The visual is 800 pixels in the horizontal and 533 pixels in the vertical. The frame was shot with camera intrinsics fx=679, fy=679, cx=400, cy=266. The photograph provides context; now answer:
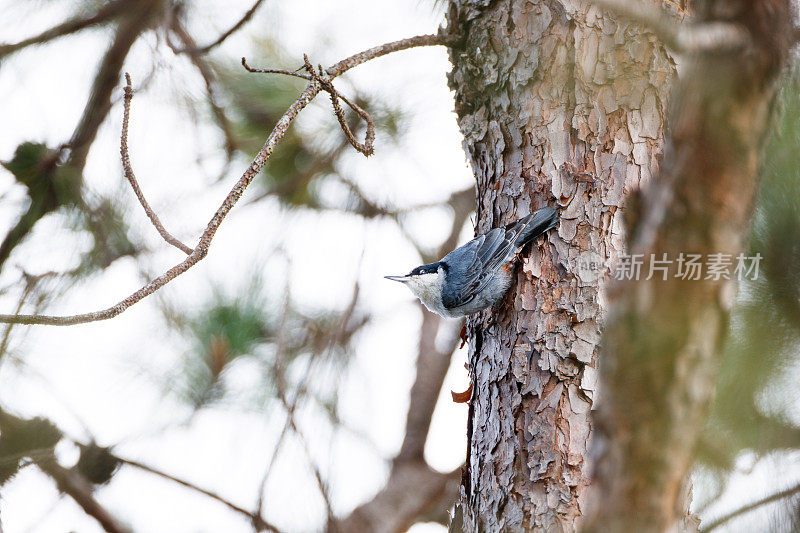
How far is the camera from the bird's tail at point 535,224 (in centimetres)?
199

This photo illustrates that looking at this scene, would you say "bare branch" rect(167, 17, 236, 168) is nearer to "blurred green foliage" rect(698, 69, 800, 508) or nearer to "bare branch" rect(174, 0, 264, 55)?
"bare branch" rect(174, 0, 264, 55)

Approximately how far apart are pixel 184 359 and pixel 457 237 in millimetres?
1456

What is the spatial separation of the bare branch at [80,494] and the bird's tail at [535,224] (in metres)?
1.75

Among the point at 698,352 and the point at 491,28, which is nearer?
the point at 698,352

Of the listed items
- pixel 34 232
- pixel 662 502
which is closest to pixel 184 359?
pixel 34 232

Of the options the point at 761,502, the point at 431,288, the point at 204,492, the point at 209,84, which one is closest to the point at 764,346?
the point at 761,502

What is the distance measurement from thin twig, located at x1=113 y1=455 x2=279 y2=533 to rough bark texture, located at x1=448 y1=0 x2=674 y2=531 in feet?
2.71

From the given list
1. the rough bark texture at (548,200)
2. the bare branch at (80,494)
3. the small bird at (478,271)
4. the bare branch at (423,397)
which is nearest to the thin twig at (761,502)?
the rough bark texture at (548,200)

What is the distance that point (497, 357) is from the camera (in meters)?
2.00

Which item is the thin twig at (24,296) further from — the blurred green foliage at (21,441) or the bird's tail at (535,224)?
the bird's tail at (535,224)

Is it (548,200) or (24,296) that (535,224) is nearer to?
(548,200)

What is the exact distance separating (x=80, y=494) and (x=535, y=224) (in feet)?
6.11

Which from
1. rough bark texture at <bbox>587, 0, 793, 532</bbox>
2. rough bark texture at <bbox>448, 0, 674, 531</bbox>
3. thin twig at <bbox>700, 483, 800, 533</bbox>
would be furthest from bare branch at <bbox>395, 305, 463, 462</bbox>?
rough bark texture at <bbox>587, 0, 793, 532</bbox>

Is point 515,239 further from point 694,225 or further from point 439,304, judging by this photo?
point 694,225
